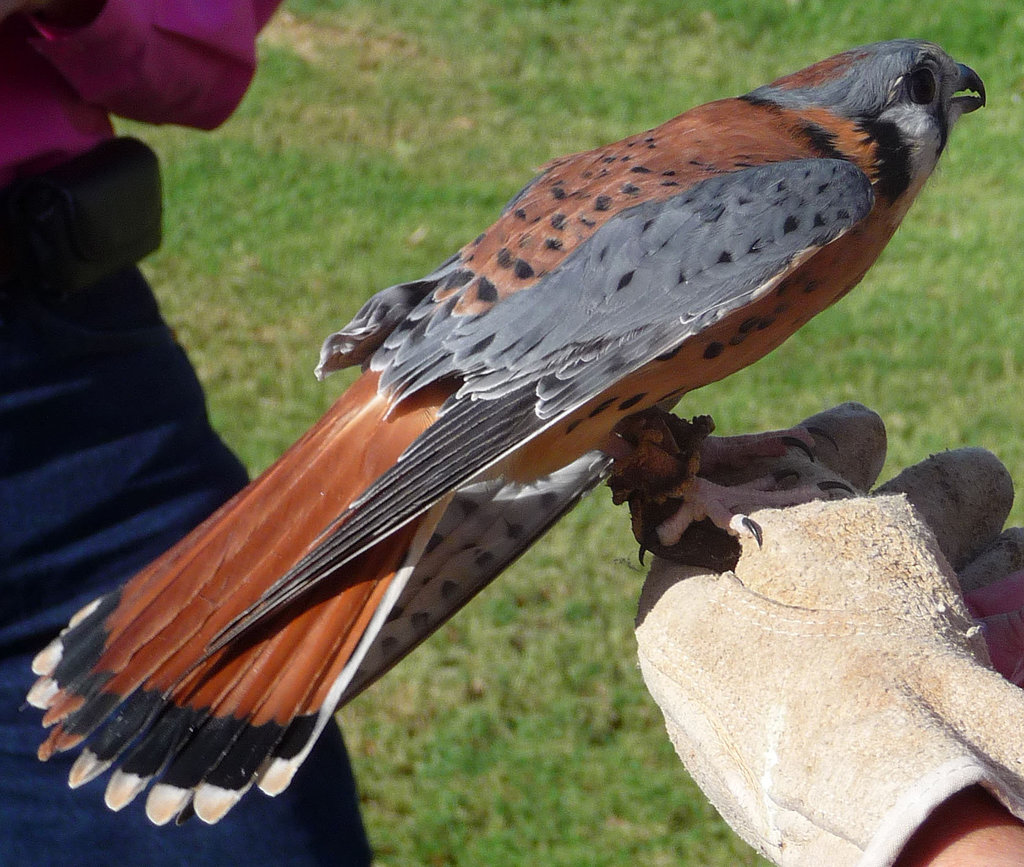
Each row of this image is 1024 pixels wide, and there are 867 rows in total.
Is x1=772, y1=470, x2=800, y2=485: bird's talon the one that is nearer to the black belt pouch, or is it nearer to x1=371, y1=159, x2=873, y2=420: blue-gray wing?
x1=371, y1=159, x2=873, y2=420: blue-gray wing

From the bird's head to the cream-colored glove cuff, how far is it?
27.8 inches

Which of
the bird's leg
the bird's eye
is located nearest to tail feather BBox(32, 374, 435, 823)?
the bird's leg

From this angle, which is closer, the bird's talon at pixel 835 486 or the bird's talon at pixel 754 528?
the bird's talon at pixel 754 528

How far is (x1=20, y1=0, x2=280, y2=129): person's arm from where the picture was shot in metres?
2.15

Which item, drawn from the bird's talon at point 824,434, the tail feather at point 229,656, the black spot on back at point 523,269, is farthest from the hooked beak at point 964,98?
the tail feather at point 229,656

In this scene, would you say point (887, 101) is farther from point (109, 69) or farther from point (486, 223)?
point (486, 223)

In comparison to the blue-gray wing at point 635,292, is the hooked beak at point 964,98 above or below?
below

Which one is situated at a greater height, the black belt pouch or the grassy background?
the black belt pouch

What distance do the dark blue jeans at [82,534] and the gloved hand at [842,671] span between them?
0.81 meters

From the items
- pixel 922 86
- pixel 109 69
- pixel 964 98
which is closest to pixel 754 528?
pixel 922 86

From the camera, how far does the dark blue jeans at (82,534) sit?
2174 millimetres

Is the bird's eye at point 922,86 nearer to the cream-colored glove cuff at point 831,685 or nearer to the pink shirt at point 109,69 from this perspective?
the cream-colored glove cuff at point 831,685

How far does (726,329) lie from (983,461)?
0.57m

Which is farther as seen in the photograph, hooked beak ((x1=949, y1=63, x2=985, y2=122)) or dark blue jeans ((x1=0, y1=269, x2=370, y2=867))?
hooked beak ((x1=949, y1=63, x2=985, y2=122))
